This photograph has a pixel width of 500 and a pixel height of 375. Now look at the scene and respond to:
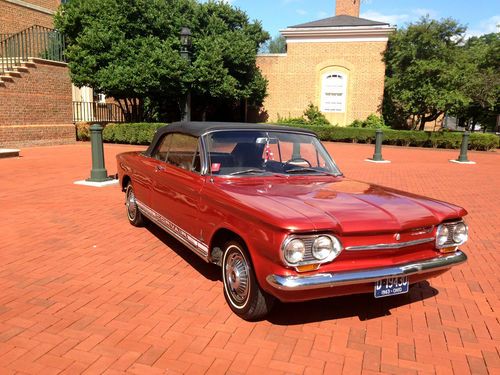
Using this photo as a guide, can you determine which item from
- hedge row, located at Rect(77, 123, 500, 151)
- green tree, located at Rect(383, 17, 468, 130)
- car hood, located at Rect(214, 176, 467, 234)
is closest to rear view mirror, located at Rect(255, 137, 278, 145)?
car hood, located at Rect(214, 176, 467, 234)

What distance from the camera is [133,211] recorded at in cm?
594

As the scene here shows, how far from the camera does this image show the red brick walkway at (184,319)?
284 cm

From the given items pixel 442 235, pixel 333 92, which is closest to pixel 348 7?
pixel 333 92

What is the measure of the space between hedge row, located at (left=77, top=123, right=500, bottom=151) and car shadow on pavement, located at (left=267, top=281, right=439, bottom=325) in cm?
1552

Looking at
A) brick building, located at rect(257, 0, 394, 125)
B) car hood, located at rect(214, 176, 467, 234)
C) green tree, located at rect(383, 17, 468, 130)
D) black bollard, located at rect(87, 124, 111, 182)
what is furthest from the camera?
brick building, located at rect(257, 0, 394, 125)

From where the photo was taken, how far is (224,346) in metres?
3.01

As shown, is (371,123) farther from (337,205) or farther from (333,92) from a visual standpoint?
(337,205)

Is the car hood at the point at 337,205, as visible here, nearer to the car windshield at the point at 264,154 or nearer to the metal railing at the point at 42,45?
the car windshield at the point at 264,154

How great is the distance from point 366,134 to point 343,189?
21.0m

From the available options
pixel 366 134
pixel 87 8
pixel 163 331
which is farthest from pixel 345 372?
pixel 366 134

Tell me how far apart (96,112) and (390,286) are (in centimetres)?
2216

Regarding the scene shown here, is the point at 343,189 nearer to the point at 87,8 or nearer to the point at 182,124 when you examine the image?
the point at 182,124

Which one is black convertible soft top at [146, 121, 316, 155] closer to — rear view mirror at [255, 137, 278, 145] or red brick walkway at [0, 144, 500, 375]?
rear view mirror at [255, 137, 278, 145]

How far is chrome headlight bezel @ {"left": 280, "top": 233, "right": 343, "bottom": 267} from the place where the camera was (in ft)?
9.28
